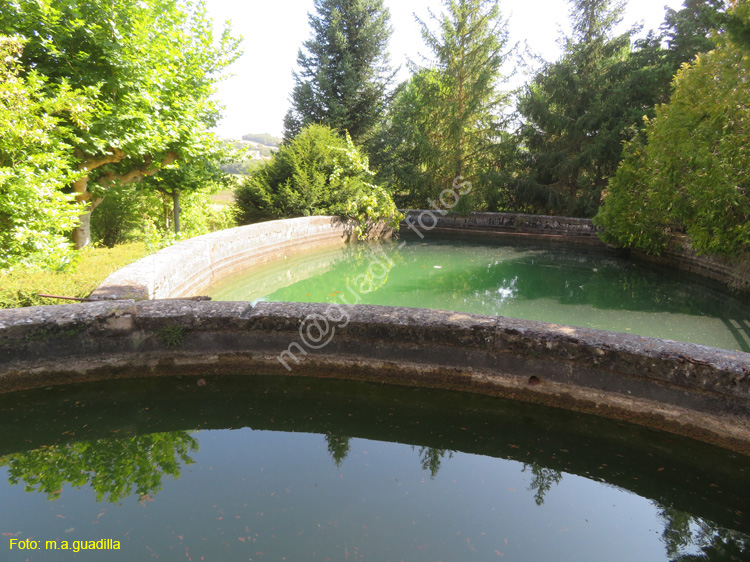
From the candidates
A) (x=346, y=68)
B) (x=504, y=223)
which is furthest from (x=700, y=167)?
(x=346, y=68)

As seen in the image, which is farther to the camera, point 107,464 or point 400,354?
point 400,354

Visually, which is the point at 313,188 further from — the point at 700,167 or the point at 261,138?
the point at 261,138

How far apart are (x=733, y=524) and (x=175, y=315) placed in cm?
406

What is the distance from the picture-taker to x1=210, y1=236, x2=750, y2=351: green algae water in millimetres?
5918

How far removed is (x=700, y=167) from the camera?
300 inches

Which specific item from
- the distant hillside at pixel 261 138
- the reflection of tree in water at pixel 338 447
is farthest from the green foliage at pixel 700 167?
the distant hillside at pixel 261 138

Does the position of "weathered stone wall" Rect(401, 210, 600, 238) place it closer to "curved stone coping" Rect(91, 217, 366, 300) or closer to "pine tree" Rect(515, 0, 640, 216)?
"pine tree" Rect(515, 0, 640, 216)

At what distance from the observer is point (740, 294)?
291 inches

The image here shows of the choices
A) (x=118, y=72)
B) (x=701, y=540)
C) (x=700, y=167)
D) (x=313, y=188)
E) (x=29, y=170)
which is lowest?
(x=701, y=540)

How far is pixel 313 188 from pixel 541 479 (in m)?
11.0

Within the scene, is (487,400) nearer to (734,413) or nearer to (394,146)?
(734,413)

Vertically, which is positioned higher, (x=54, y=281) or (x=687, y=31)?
(x=687, y=31)

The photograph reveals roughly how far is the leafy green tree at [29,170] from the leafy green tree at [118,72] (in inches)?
20.1

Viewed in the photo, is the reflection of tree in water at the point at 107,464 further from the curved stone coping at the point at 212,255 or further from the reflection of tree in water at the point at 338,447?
the curved stone coping at the point at 212,255
